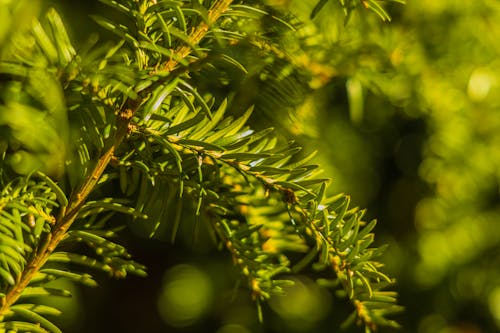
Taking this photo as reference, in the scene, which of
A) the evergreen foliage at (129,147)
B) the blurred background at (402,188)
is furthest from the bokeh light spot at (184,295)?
the evergreen foliage at (129,147)

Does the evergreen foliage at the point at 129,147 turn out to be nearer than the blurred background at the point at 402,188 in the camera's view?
Yes

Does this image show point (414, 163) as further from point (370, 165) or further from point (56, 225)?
point (56, 225)

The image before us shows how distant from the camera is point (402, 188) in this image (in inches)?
30.0

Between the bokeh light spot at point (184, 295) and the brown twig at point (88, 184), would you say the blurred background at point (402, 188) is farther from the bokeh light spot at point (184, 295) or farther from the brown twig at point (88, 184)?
the brown twig at point (88, 184)

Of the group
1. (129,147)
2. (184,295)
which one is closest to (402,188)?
(184,295)

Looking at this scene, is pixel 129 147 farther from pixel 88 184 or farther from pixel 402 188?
pixel 402 188

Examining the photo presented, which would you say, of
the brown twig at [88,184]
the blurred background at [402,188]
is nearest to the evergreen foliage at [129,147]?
the brown twig at [88,184]

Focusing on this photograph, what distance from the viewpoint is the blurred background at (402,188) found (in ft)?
2.13

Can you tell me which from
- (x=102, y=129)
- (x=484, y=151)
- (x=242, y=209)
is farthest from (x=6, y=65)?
(x=484, y=151)

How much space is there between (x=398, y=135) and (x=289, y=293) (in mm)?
230

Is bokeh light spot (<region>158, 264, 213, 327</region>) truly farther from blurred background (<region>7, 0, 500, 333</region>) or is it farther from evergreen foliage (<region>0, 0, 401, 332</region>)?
evergreen foliage (<region>0, 0, 401, 332</region>)

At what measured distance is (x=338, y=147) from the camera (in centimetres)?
70

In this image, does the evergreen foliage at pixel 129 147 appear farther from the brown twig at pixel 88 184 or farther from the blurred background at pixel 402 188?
the blurred background at pixel 402 188

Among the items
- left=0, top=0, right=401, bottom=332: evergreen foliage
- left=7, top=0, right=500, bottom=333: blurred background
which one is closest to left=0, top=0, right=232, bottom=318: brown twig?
left=0, top=0, right=401, bottom=332: evergreen foliage
